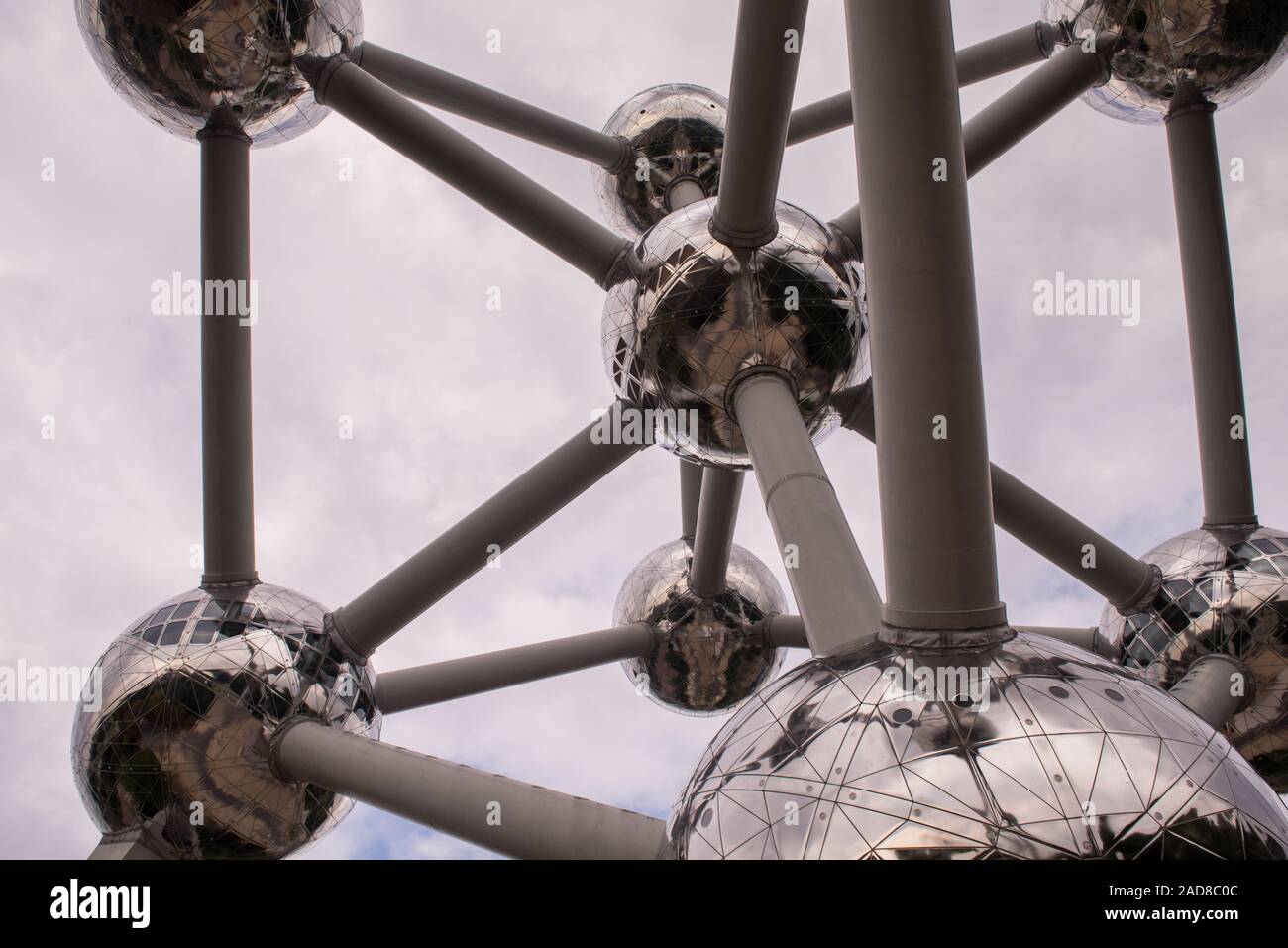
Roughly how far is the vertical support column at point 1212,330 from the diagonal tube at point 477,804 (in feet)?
20.8

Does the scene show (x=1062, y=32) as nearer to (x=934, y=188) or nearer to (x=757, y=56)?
(x=757, y=56)

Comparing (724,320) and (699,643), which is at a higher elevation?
(724,320)

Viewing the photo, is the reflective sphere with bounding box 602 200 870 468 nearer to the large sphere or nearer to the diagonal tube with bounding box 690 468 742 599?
the diagonal tube with bounding box 690 468 742 599

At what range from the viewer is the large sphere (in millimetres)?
2637

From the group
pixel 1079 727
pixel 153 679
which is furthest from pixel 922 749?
pixel 153 679

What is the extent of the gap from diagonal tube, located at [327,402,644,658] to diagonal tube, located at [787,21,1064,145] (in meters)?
3.90

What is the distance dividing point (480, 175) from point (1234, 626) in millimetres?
6612

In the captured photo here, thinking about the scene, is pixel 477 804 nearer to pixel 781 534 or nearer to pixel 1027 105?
pixel 781 534

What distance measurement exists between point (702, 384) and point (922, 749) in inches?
127

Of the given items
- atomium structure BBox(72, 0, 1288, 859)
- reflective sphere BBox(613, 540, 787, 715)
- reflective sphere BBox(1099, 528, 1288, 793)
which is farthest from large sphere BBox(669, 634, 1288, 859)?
reflective sphere BBox(613, 540, 787, 715)

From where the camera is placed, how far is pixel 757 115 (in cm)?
491

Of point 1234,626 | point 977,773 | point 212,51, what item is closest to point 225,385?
point 212,51

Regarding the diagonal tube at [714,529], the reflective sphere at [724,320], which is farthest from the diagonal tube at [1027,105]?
the diagonal tube at [714,529]

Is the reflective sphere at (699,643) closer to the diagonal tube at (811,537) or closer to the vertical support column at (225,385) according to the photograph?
the vertical support column at (225,385)
